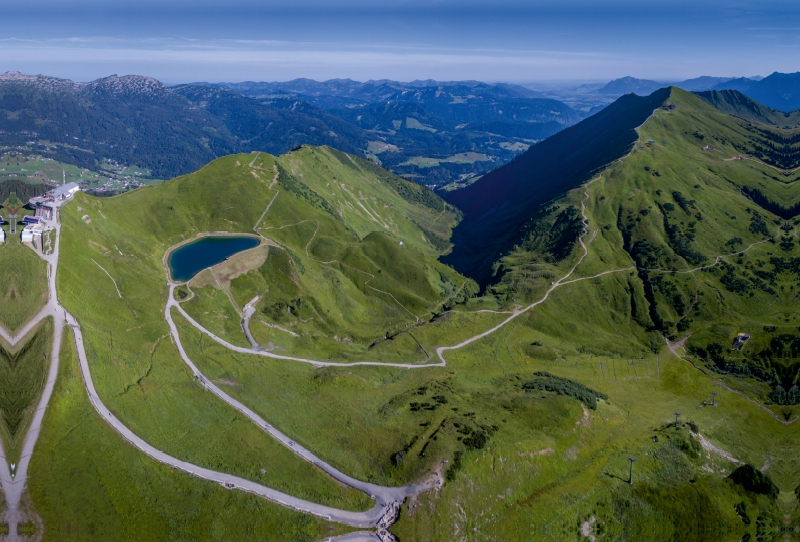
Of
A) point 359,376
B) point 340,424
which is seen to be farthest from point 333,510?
point 359,376

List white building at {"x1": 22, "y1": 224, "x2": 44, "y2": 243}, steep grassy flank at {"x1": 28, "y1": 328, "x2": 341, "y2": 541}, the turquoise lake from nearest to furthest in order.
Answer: steep grassy flank at {"x1": 28, "y1": 328, "x2": 341, "y2": 541} → white building at {"x1": 22, "y1": 224, "x2": 44, "y2": 243} → the turquoise lake

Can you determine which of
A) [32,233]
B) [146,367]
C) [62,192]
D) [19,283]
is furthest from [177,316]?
[62,192]

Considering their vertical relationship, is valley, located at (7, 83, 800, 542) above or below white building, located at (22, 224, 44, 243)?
below

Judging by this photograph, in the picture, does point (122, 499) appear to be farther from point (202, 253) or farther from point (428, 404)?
point (202, 253)

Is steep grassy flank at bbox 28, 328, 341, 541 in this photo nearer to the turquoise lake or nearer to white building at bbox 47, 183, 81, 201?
the turquoise lake

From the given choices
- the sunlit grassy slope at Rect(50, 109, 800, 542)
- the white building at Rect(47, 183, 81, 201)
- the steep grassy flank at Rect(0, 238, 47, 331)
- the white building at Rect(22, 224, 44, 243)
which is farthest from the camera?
the white building at Rect(47, 183, 81, 201)

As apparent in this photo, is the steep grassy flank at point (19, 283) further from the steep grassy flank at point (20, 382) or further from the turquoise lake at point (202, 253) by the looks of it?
the turquoise lake at point (202, 253)

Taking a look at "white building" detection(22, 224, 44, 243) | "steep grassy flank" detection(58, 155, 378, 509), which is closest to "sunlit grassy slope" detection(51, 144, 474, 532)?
"steep grassy flank" detection(58, 155, 378, 509)

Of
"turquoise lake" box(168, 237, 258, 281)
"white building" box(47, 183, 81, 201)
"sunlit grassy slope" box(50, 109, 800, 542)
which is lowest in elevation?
"sunlit grassy slope" box(50, 109, 800, 542)

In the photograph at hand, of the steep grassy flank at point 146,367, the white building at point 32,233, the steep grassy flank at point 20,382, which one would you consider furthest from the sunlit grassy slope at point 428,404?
the steep grassy flank at point 20,382
